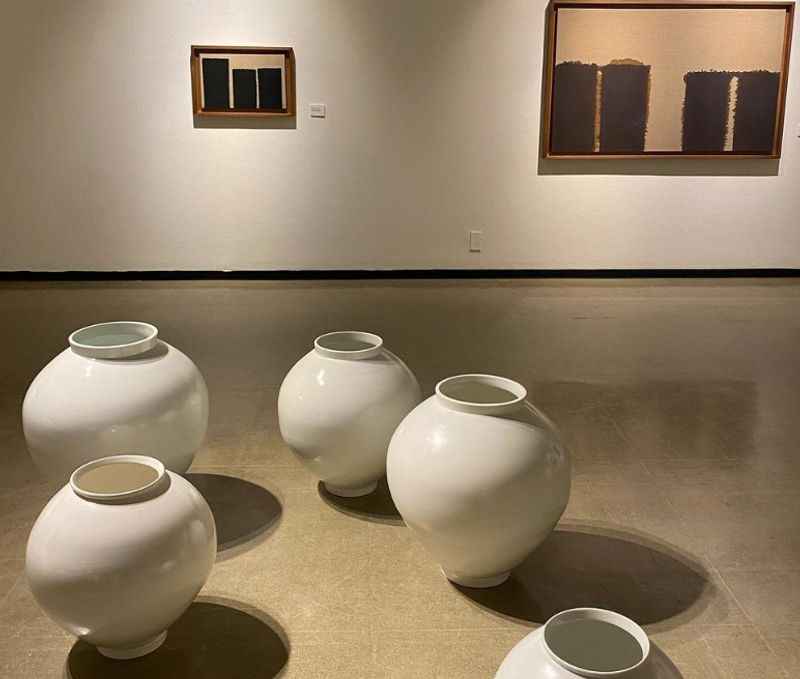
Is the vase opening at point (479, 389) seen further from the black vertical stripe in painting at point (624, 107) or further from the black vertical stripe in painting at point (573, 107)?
the black vertical stripe in painting at point (624, 107)

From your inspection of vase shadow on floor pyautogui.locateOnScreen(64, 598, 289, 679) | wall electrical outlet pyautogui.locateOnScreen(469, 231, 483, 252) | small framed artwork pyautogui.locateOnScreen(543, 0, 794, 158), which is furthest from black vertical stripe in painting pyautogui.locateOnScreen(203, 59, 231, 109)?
vase shadow on floor pyautogui.locateOnScreen(64, 598, 289, 679)

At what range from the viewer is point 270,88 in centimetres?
677

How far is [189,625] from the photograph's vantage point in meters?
2.49

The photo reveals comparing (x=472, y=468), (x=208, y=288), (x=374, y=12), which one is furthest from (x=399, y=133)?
(x=472, y=468)

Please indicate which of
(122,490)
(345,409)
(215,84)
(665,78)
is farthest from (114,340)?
(665,78)

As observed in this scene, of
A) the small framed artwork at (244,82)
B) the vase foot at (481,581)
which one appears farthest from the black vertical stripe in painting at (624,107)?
the vase foot at (481,581)

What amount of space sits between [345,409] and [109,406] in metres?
0.73

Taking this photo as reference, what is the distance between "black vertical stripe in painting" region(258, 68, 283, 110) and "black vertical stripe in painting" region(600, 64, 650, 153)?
2.39 m

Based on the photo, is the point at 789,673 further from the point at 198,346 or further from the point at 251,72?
the point at 251,72

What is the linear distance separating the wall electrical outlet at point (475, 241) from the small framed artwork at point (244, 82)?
A: 1.63 meters

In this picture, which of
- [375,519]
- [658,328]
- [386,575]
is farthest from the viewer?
[658,328]

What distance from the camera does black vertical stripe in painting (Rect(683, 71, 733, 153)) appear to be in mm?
6906

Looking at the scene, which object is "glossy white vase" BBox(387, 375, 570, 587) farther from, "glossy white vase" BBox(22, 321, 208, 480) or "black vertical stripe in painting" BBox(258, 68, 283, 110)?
"black vertical stripe in painting" BBox(258, 68, 283, 110)

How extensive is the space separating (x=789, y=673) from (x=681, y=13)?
563 centimetres
